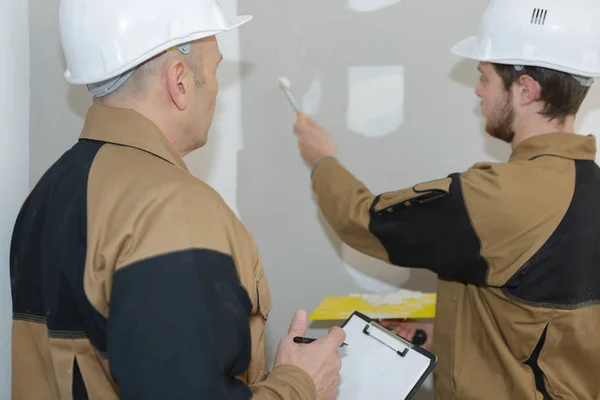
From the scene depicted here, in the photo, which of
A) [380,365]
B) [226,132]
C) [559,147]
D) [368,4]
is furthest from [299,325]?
[368,4]

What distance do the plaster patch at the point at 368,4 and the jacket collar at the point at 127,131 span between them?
93cm

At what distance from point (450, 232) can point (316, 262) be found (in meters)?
0.59

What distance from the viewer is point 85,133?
1019mm

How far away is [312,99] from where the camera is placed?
5.84ft

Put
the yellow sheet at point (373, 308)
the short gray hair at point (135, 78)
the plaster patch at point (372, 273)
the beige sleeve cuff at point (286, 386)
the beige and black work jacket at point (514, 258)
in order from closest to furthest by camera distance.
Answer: the beige sleeve cuff at point (286, 386) < the short gray hair at point (135, 78) < the beige and black work jacket at point (514, 258) < the yellow sheet at point (373, 308) < the plaster patch at point (372, 273)

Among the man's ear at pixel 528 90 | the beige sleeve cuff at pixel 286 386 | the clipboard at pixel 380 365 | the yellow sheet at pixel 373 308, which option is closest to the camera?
the beige sleeve cuff at pixel 286 386

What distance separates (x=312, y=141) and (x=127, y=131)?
2.64 ft

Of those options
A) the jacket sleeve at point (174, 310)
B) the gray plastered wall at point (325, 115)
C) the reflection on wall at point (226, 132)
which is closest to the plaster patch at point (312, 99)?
the gray plastered wall at point (325, 115)

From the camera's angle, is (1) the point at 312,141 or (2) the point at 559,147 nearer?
(2) the point at 559,147

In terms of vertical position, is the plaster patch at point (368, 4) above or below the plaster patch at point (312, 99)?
above

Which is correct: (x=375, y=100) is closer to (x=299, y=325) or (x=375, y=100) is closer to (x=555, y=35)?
(x=555, y=35)

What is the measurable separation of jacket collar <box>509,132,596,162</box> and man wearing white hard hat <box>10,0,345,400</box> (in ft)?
2.07

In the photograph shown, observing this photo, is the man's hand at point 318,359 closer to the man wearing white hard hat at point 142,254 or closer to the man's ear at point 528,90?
the man wearing white hard hat at point 142,254

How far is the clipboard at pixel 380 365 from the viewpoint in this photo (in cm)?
120
